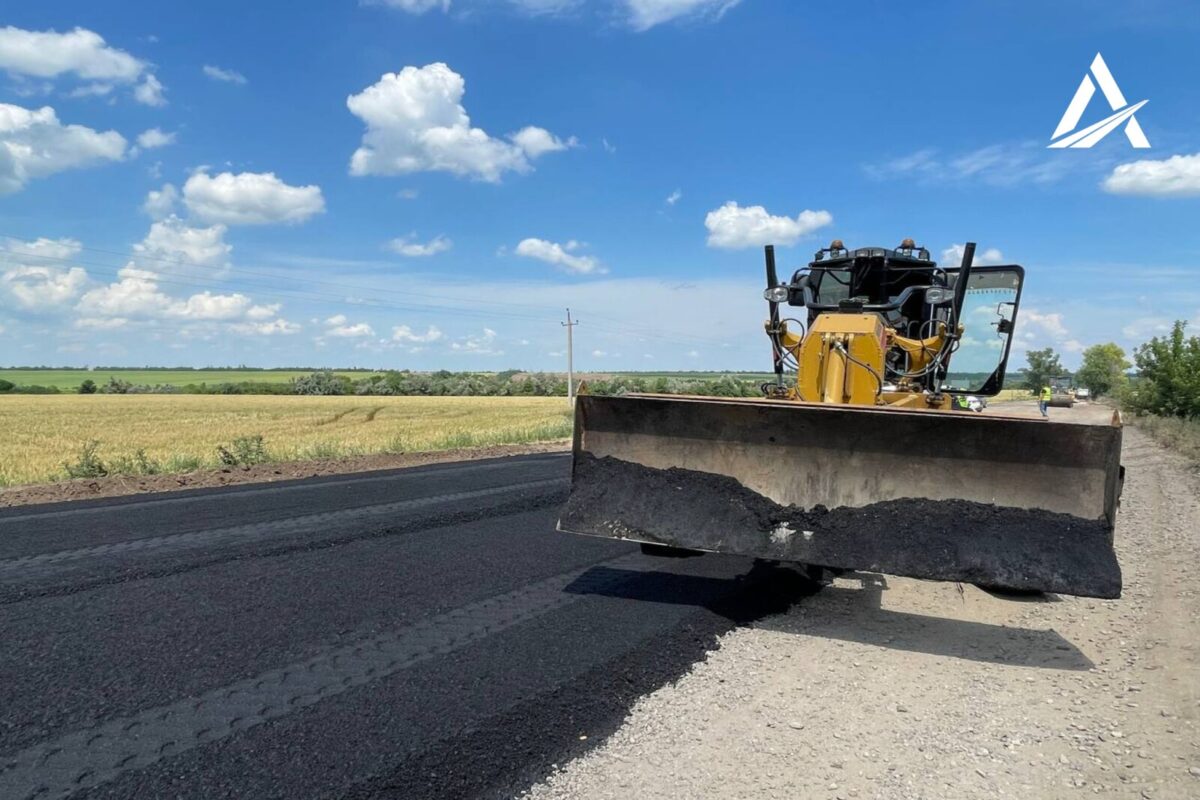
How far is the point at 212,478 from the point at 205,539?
5.08m

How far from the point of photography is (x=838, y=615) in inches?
189

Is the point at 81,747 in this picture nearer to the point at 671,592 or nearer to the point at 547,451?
the point at 671,592

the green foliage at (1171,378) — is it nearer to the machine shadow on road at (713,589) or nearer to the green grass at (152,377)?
the machine shadow on road at (713,589)

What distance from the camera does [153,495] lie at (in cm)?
920

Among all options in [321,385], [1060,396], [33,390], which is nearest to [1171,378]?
[1060,396]

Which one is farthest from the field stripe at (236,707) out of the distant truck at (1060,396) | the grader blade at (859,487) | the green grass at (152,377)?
the green grass at (152,377)

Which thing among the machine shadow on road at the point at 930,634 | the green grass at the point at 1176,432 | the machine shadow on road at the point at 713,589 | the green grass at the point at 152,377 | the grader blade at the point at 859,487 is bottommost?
the green grass at the point at 1176,432

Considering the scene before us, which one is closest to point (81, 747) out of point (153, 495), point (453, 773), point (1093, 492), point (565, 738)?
point (453, 773)

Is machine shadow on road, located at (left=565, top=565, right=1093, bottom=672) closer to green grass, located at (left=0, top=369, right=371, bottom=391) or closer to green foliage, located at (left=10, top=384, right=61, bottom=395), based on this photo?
green grass, located at (left=0, top=369, right=371, bottom=391)

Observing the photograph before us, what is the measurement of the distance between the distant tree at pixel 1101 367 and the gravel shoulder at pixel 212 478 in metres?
76.0

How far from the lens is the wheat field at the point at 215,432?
14.4 meters

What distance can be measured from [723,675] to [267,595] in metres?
2.83

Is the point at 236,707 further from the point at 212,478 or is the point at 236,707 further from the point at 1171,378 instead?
the point at 1171,378

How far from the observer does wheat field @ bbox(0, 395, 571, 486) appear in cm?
1445
